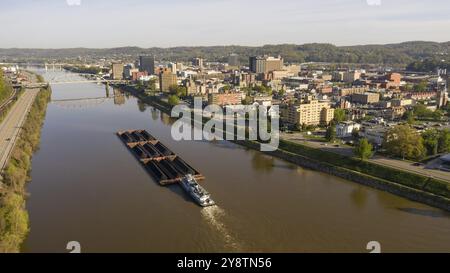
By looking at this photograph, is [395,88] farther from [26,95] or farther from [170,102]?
[26,95]

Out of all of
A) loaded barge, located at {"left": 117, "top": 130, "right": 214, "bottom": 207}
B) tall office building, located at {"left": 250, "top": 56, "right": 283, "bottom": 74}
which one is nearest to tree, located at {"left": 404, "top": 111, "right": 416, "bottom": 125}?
loaded barge, located at {"left": 117, "top": 130, "right": 214, "bottom": 207}

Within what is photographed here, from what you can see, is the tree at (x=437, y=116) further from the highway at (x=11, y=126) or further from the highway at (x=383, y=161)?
the highway at (x=11, y=126)

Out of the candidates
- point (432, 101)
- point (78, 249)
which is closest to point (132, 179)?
point (78, 249)

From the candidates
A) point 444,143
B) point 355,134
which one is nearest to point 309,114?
point 355,134

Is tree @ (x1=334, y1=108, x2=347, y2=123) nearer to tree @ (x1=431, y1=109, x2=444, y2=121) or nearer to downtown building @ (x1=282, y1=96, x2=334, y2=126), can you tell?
downtown building @ (x1=282, y1=96, x2=334, y2=126)

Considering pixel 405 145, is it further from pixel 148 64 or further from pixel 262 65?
pixel 148 64

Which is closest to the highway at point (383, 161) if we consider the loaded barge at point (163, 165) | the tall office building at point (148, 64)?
the loaded barge at point (163, 165)
